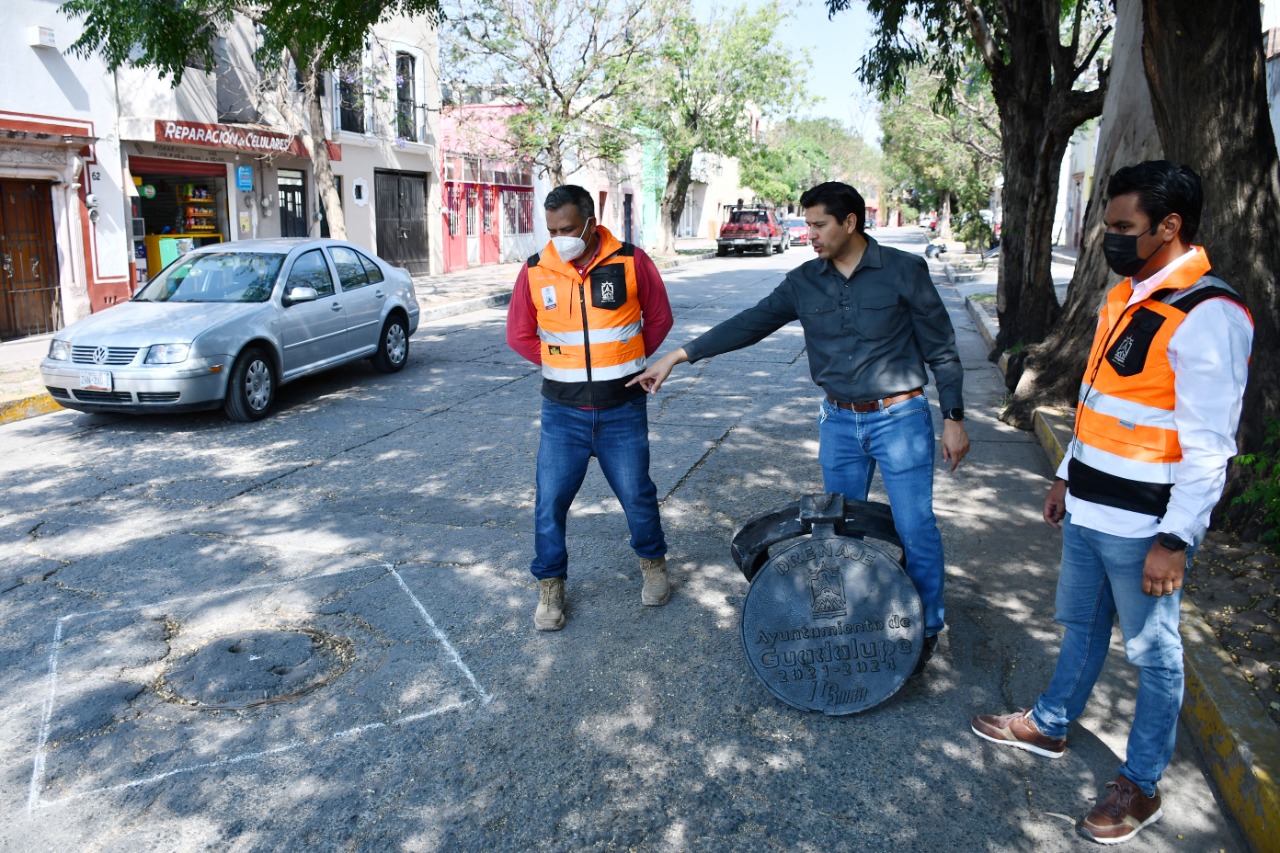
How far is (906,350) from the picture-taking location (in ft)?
13.0

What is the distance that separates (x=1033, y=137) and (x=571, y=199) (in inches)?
353

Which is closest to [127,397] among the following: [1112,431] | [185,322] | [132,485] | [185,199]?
[185,322]

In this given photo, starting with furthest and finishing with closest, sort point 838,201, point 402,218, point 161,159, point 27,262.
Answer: point 402,218 < point 161,159 < point 27,262 < point 838,201

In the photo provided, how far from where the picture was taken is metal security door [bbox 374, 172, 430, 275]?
25.8 m

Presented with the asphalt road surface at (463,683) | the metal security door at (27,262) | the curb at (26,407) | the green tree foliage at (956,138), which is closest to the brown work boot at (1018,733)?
the asphalt road surface at (463,683)

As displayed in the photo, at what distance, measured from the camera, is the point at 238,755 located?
3.66 metres

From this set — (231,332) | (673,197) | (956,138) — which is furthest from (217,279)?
(673,197)

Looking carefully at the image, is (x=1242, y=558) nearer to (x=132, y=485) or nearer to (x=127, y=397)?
(x=132, y=485)

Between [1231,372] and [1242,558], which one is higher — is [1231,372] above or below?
above

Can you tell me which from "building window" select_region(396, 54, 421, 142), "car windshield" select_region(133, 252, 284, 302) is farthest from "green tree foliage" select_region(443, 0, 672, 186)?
"car windshield" select_region(133, 252, 284, 302)

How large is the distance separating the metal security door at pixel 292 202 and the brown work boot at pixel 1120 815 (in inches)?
838

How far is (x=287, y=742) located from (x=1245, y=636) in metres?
3.85

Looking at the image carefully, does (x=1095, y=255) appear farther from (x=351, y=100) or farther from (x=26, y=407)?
(x=351, y=100)

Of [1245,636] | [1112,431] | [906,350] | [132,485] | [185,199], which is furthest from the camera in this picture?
[185,199]
